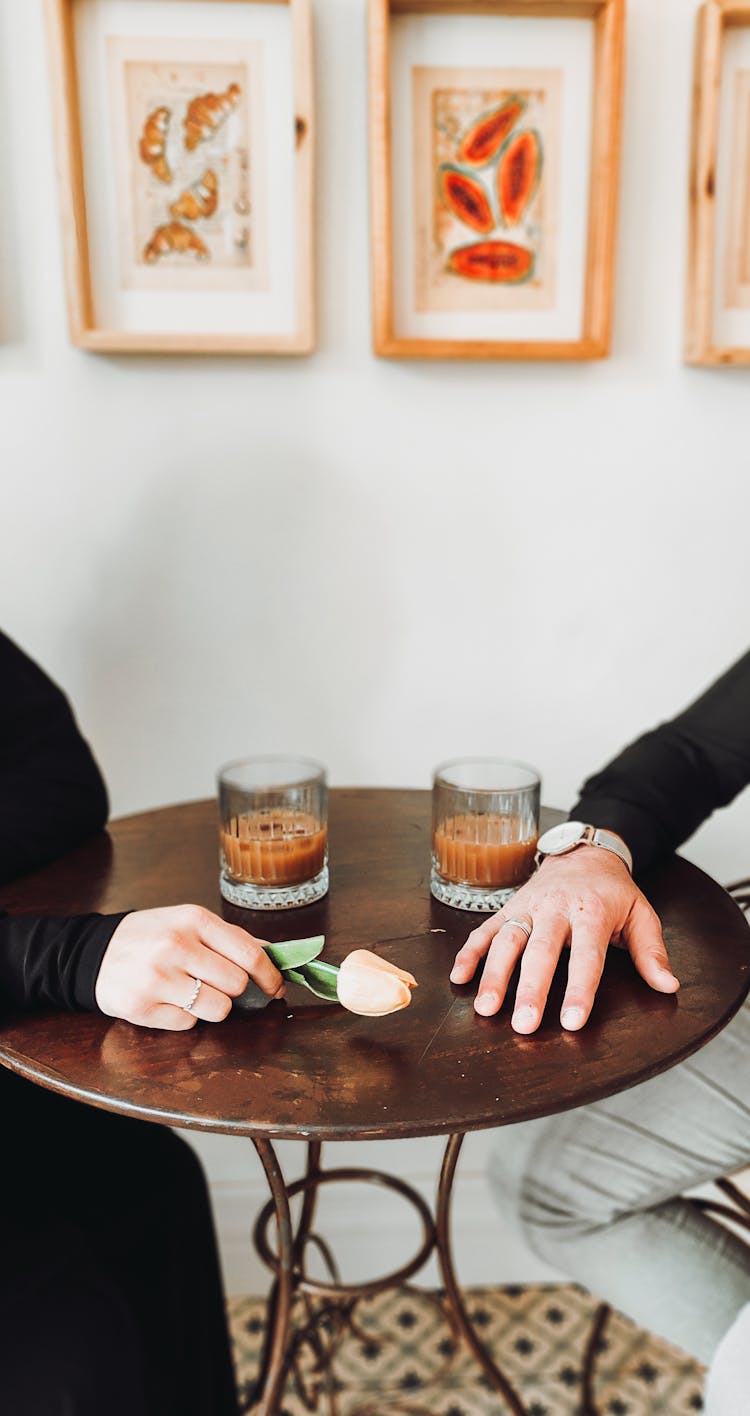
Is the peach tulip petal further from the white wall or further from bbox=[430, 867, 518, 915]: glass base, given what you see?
the white wall

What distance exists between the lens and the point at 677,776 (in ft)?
3.92

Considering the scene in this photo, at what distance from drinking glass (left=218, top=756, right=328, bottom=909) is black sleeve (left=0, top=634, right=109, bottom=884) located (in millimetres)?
287

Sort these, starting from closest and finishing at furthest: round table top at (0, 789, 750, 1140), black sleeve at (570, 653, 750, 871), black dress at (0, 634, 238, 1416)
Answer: round table top at (0, 789, 750, 1140), black dress at (0, 634, 238, 1416), black sleeve at (570, 653, 750, 871)

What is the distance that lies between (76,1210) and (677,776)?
2.79ft

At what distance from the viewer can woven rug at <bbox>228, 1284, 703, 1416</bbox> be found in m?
1.52

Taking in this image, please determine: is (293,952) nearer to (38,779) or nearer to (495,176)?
(38,779)

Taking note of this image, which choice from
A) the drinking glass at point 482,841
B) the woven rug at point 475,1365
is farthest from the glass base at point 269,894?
the woven rug at point 475,1365

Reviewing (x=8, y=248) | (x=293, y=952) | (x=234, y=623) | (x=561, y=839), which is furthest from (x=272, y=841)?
(x=8, y=248)

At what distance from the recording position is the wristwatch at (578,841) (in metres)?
1.03

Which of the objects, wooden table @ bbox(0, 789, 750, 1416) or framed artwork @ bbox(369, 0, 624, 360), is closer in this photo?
wooden table @ bbox(0, 789, 750, 1416)

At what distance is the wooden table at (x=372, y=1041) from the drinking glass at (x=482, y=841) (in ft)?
0.10

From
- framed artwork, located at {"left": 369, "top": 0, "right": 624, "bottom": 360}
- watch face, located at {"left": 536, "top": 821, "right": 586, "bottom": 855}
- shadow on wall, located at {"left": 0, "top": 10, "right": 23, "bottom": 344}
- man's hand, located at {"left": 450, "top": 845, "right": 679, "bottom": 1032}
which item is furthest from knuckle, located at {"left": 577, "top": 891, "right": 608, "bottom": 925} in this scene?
shadow on wall, located at {"left": 0, "top": 10, "right": 23, "bottom": 344}

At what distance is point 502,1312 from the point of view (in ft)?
5.65

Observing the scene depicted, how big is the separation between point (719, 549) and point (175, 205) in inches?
39.8
